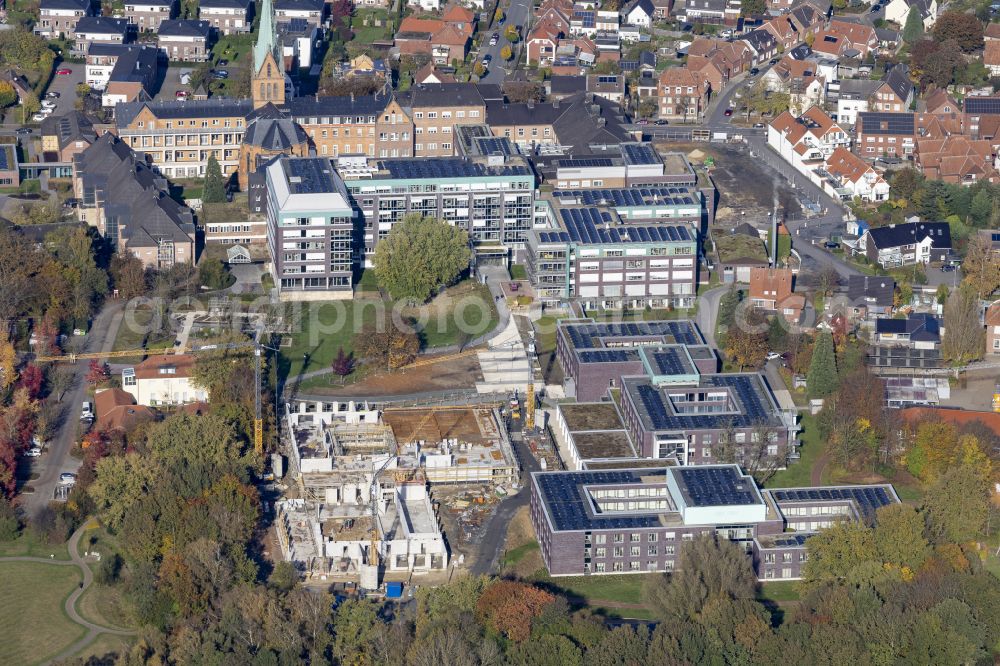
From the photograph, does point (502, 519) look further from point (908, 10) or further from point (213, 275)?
point (908, 10)

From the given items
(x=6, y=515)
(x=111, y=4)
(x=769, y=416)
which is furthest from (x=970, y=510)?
(x=111, y=4)

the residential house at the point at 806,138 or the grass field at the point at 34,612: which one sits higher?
the residential house at the point at 806,138

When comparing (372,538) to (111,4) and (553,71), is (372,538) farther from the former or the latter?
(111,4)

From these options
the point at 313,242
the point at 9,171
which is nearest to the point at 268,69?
the point at 9,171

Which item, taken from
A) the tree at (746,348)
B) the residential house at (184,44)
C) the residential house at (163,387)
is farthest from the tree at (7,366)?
the residential house at (184,44)

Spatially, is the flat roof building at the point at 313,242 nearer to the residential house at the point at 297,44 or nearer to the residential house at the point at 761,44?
the residential house at the point at 297,44
